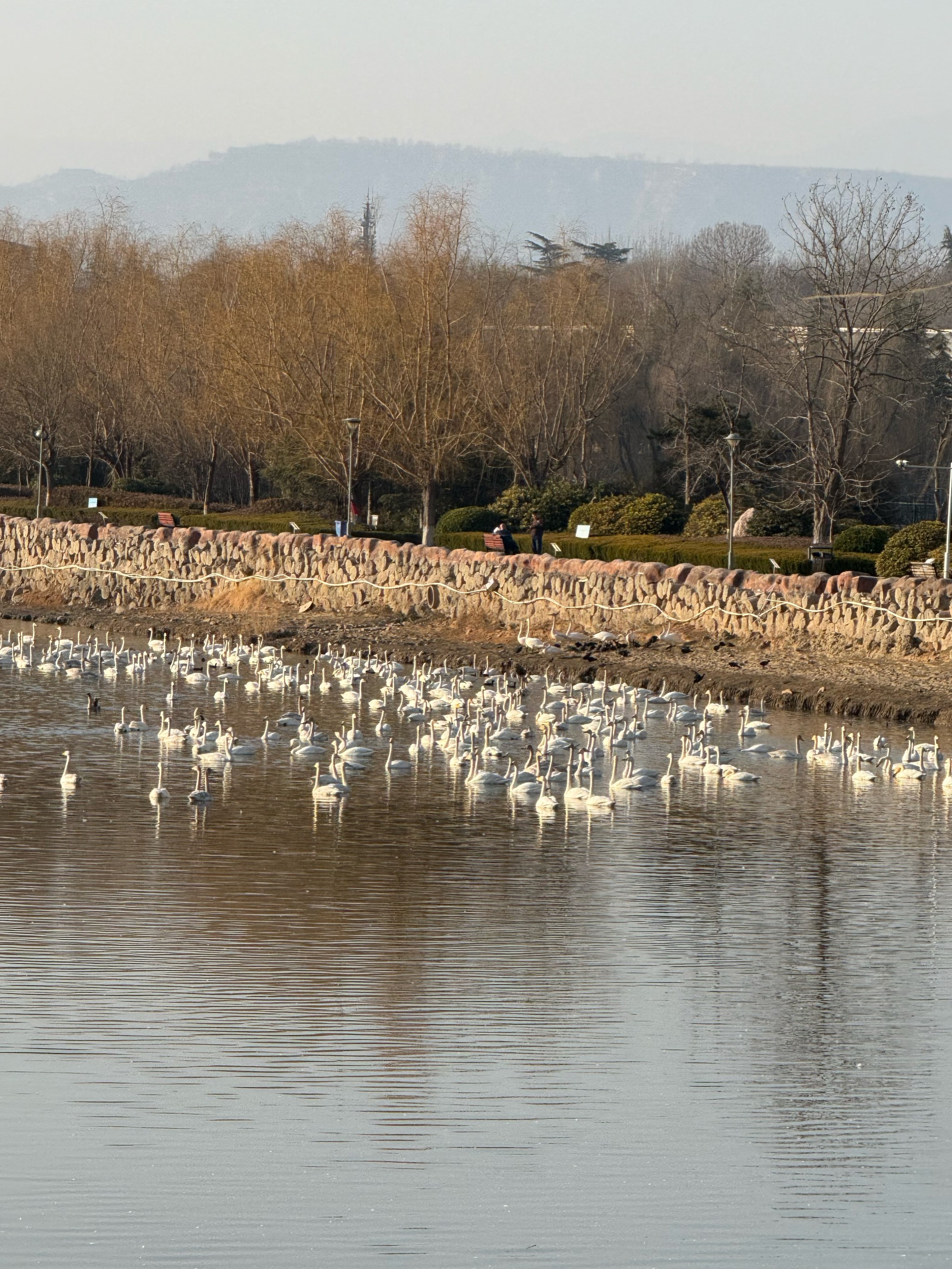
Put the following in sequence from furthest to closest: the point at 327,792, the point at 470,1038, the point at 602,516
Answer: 1. the point at 602,516
2. the point at 327,792
3. the point at 470,1038

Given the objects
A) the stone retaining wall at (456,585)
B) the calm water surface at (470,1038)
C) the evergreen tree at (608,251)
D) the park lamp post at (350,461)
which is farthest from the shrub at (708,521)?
the evergreen tree at (608,251)

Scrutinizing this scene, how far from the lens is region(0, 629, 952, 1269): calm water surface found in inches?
272

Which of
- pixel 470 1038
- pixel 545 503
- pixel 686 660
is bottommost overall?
pixel 470 1038

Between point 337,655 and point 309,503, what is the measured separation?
2061 cm

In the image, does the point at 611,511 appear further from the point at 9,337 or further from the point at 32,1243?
the point at 32,1243

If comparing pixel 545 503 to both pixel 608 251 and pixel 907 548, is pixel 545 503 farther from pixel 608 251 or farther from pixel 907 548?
pixel 608 251

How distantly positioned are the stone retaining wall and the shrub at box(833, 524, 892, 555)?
20.4 ft

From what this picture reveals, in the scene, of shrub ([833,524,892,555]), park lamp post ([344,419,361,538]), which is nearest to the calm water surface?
shrub ([833,524,892,555])

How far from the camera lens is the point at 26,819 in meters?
14.7

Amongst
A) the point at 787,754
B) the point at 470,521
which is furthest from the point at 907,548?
the point at 787,754

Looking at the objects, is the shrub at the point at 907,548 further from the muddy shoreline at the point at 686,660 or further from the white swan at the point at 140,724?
the white swan at the point at 140,724

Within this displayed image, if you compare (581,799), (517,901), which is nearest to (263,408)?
(581,799)

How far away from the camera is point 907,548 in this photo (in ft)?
108

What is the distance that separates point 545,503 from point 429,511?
8.84ft
